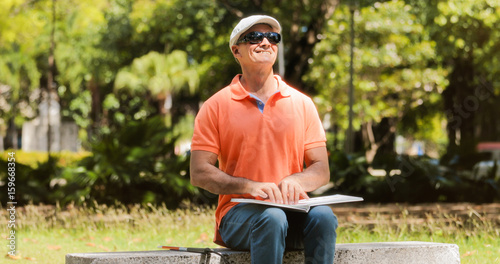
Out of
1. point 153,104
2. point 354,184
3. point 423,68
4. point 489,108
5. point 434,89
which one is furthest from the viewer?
point 153,104

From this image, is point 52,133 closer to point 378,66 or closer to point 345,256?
point 378,66

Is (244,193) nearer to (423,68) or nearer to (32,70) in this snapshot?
(423,68)

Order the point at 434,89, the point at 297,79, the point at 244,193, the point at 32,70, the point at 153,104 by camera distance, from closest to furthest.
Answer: the point at 244,193
the point at 297,79
the point at 434,89
the point at 32,70
the point at 153,104

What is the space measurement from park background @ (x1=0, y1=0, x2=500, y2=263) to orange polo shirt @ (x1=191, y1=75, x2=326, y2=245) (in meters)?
2.80

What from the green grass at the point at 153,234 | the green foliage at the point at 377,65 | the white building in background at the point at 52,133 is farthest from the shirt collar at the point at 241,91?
the white building in background at the point at 52,133

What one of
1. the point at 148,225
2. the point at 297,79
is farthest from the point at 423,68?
the point at 148,225

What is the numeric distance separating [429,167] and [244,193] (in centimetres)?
1018

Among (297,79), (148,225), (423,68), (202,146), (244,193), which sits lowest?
(148,225)

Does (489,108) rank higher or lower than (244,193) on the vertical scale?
higher

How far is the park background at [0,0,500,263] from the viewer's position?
7.95 m

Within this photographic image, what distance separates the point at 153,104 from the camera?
4422 centimetres

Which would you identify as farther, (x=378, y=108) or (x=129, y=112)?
(x=129, y=112)

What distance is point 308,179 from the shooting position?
137 inches

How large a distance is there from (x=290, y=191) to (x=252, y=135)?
356 millimetres
